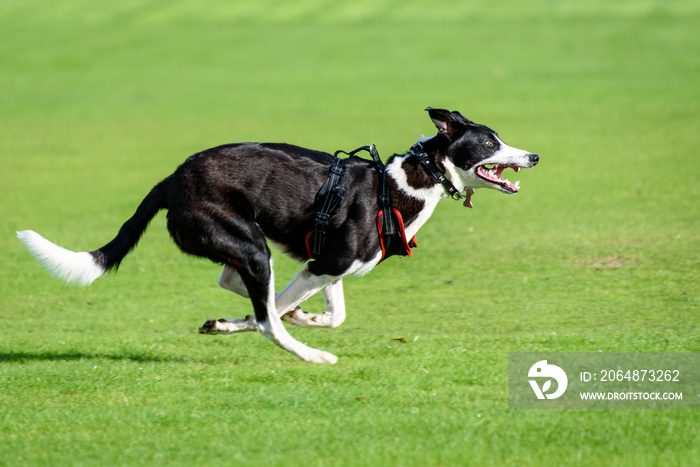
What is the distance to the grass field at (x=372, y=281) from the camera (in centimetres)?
520

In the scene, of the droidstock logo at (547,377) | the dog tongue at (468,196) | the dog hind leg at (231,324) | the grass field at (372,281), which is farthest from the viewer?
the dog tongue at (468,196)

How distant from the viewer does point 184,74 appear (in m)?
30.1

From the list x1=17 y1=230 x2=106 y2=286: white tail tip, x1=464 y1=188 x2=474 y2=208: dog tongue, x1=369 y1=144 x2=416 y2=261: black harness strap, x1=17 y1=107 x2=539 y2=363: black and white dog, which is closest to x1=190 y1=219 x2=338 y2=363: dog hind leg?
x1=17 y1=107 x2=539 y2=363: black and white dog

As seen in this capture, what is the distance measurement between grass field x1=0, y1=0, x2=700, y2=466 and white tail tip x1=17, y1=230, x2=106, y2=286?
2.36ft

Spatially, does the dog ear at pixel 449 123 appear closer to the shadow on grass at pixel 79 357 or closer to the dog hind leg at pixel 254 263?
the dog hind leg at pixel 254 263

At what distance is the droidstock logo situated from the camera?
579 cm

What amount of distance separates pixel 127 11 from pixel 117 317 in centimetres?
3443

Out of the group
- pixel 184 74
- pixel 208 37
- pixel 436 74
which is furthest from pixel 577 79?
pixel 208 37

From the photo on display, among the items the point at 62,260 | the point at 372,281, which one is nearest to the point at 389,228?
the point at 62,260

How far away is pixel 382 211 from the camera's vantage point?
6.36 meters

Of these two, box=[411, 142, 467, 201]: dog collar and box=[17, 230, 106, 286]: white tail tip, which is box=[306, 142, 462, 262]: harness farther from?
box=[17, 230, 106, 286]: white tail tip

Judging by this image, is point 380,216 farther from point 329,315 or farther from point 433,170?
point 329,315

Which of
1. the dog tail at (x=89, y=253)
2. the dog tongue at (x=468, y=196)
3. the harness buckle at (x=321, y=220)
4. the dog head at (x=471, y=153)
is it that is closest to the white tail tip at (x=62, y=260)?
the dog tail at (x=89, y=253)

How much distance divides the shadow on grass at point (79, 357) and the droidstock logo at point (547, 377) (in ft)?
8.37
